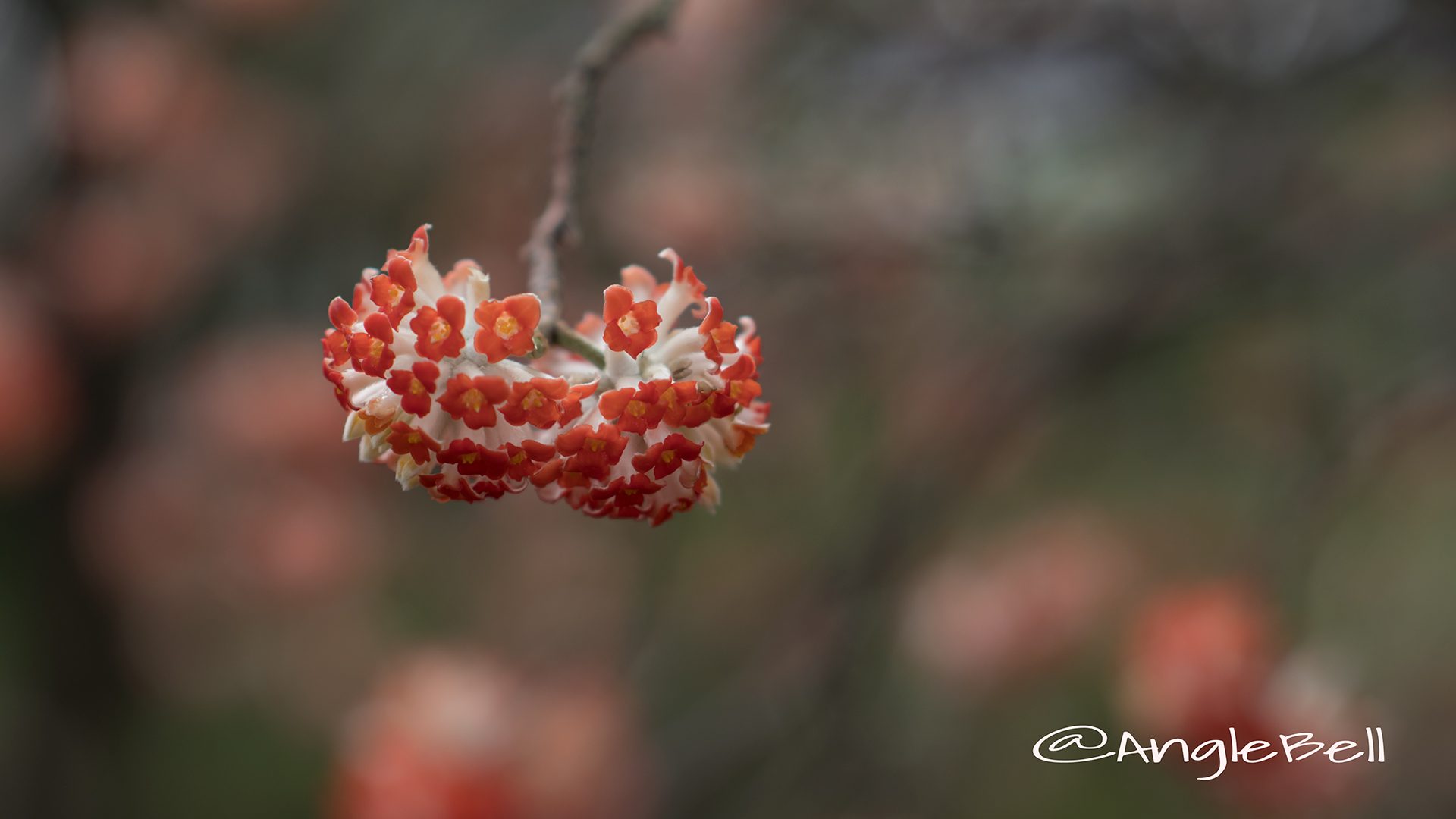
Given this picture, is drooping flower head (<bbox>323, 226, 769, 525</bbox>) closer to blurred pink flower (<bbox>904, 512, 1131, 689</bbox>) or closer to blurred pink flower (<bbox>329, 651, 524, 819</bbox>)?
blurred pink flower (<bbox>329, 651, 524, 819</bbox>)

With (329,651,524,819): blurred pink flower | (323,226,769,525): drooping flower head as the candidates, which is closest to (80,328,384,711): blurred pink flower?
(329,651,524,819): blurred pink flower

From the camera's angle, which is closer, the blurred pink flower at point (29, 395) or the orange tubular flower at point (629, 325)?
the orange tubular flower at point (629, 325)

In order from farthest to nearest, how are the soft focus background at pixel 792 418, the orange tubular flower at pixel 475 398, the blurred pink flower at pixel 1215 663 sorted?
the soft focus background at pixel 792 418 < the blurred pink flower at pixel 1215 663 < the orange tubular flower at pixel 475 398

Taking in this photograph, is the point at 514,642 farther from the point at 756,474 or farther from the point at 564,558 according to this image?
the point at 756,474

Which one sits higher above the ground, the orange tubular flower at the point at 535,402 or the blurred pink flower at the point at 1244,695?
the blurred pink flower at the point at 1244,695

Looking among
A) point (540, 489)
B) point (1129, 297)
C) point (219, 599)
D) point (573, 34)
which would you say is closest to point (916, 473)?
point (1129, 297)

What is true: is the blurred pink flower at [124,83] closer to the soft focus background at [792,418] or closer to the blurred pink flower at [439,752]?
the soft focus background at [792,418]
